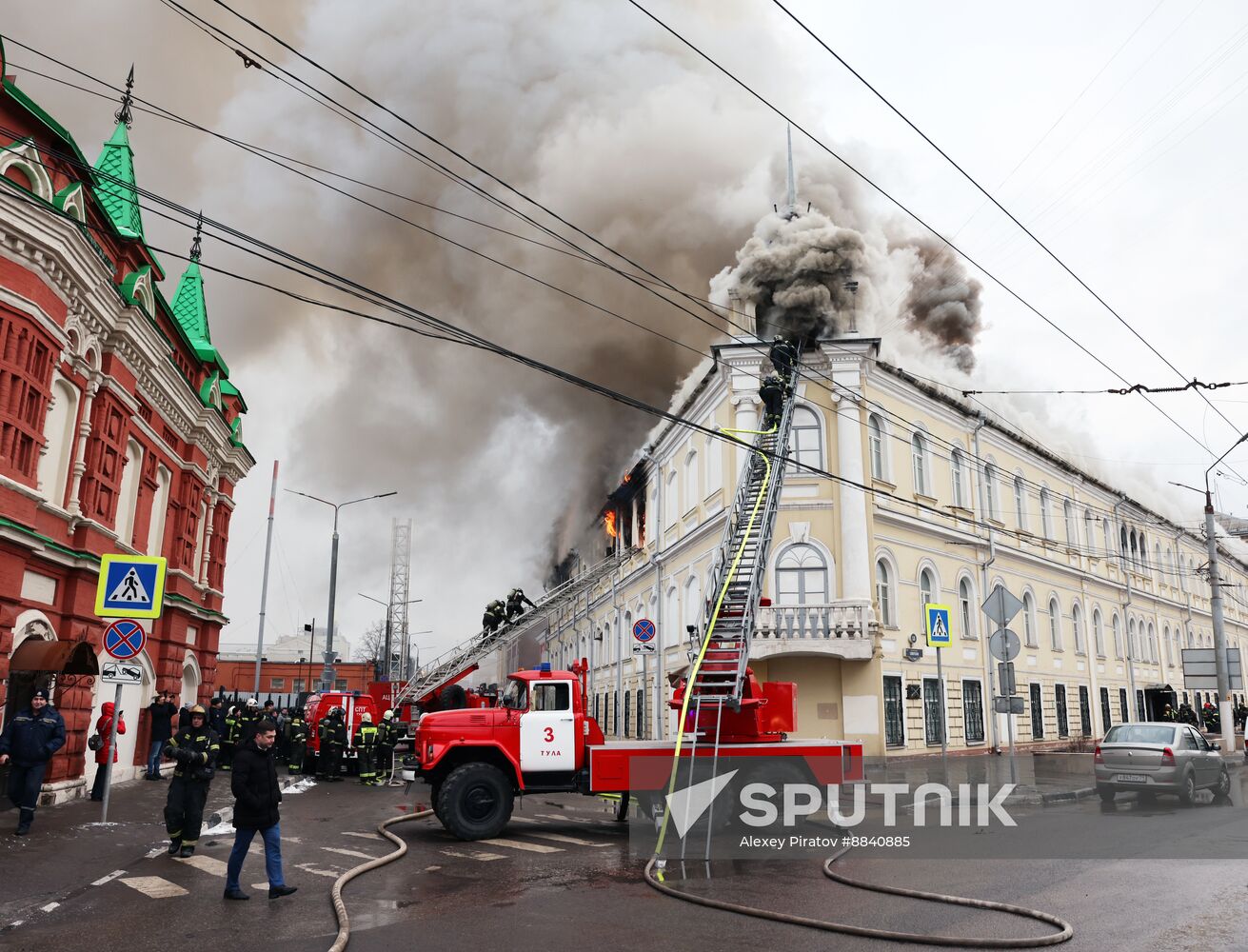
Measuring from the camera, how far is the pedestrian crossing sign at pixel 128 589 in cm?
1219

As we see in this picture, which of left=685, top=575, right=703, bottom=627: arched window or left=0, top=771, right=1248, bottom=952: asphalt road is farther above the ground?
left=685, top=575, right=703, bottom=627: arched window

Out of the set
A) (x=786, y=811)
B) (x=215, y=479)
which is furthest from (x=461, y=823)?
(x=215, y=479)

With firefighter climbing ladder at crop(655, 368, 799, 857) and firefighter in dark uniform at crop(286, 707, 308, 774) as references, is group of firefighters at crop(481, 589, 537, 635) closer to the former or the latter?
firefighter in dark uniform at crop(286, 707, 308, 774)

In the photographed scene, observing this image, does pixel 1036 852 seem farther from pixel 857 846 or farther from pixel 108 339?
pixel 108 339

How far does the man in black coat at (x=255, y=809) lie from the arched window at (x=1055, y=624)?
3123cm

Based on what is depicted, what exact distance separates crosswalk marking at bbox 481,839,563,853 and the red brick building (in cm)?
717

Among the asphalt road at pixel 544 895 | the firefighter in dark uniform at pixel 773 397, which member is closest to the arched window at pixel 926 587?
the firefighter in dark uniform at pixel 773 397

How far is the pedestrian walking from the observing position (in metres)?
11.4

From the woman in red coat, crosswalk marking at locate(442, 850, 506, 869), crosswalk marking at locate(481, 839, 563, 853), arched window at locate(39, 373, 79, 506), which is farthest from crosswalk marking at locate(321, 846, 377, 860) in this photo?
arched window at locate(39, 373, 79, 506)

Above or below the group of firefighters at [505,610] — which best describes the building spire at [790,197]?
above

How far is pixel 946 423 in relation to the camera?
95.6 feet

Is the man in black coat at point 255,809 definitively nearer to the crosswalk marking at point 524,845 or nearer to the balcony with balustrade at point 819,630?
the crosswalk marking at point 524,845

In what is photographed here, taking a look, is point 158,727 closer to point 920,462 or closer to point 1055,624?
point 920,462

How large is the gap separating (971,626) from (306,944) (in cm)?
2553
